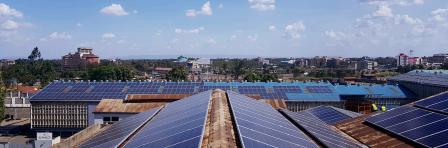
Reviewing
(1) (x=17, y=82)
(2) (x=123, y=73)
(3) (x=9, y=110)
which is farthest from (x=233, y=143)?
(1) (x=17, y=82)

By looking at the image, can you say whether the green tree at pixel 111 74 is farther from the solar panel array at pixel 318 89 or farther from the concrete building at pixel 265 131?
the concrete building at pixel 265 131

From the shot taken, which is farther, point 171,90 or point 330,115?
point 171,90

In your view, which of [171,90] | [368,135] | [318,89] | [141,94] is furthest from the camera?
[318,89]

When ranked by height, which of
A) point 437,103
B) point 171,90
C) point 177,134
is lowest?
point 171,90

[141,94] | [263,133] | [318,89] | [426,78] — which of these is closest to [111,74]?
[141,94]

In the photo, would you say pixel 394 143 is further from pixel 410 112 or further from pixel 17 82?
pixel 17 82

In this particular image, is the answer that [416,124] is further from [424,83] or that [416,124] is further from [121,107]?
[424,83]

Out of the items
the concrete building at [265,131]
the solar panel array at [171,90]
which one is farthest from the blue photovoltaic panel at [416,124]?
the solar panel array at [171,90]
